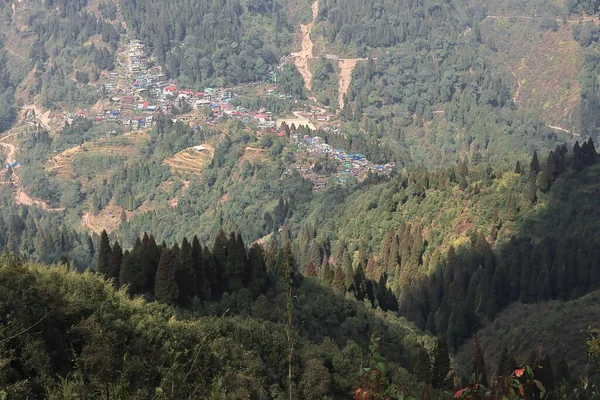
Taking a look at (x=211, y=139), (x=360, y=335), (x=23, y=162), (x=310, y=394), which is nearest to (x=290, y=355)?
(x=310, y=394)

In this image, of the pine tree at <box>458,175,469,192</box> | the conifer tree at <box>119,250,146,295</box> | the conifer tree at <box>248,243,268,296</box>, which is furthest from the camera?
the pine tree at <box>458,175,469,192</box>

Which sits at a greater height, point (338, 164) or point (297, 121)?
point (338, 164)

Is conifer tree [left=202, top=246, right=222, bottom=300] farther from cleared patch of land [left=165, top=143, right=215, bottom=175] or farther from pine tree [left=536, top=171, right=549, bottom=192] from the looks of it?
cleared patch of land [left=165, top=143, right=215, bottom=175]

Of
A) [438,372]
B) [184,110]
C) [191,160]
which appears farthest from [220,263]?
[184,110]

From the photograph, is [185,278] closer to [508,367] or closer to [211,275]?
[211,275]

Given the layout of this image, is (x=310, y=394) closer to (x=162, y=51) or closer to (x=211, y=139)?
(x=211, y=139)

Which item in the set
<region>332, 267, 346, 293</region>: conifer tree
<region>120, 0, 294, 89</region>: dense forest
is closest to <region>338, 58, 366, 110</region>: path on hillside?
<region>120, 0, 294, 89</region>: dense forest
